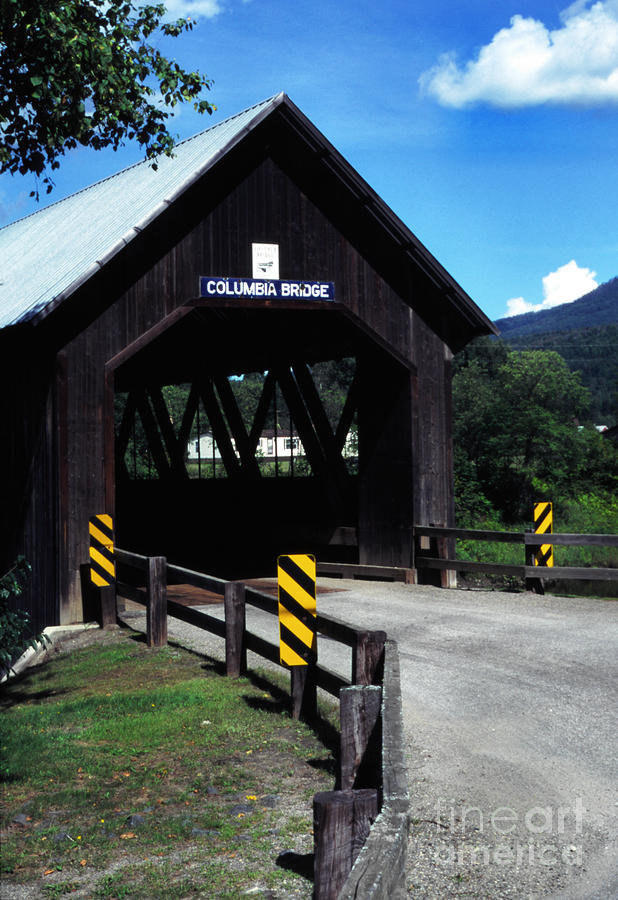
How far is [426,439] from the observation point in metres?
15.9

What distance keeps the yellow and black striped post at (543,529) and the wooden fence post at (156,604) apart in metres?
6.18

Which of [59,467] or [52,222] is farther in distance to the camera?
[52,222]

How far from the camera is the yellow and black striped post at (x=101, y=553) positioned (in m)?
12.4

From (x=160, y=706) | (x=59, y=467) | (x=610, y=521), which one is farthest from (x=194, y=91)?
(x=610, y=521)

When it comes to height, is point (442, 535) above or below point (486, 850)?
above

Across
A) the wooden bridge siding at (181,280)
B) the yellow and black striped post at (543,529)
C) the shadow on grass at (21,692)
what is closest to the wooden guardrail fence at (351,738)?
the shadow on grass at (21,692)

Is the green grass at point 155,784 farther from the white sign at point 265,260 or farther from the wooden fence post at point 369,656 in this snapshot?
the white sign at point 265,260

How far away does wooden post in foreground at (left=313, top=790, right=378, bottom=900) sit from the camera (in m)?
3.94

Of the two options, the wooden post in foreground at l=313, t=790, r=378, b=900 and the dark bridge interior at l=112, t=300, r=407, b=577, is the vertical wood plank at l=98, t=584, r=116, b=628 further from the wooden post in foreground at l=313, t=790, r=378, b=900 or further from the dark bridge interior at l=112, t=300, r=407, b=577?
the wooden post in foreground at l=313, t=790, r=378, b=900

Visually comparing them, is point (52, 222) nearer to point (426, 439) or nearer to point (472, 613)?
point (426, 439)

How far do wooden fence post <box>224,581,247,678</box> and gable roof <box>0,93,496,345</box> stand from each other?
15.8 ft

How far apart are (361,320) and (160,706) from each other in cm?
853

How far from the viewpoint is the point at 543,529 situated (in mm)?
15180

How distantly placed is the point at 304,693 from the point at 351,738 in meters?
2.10
